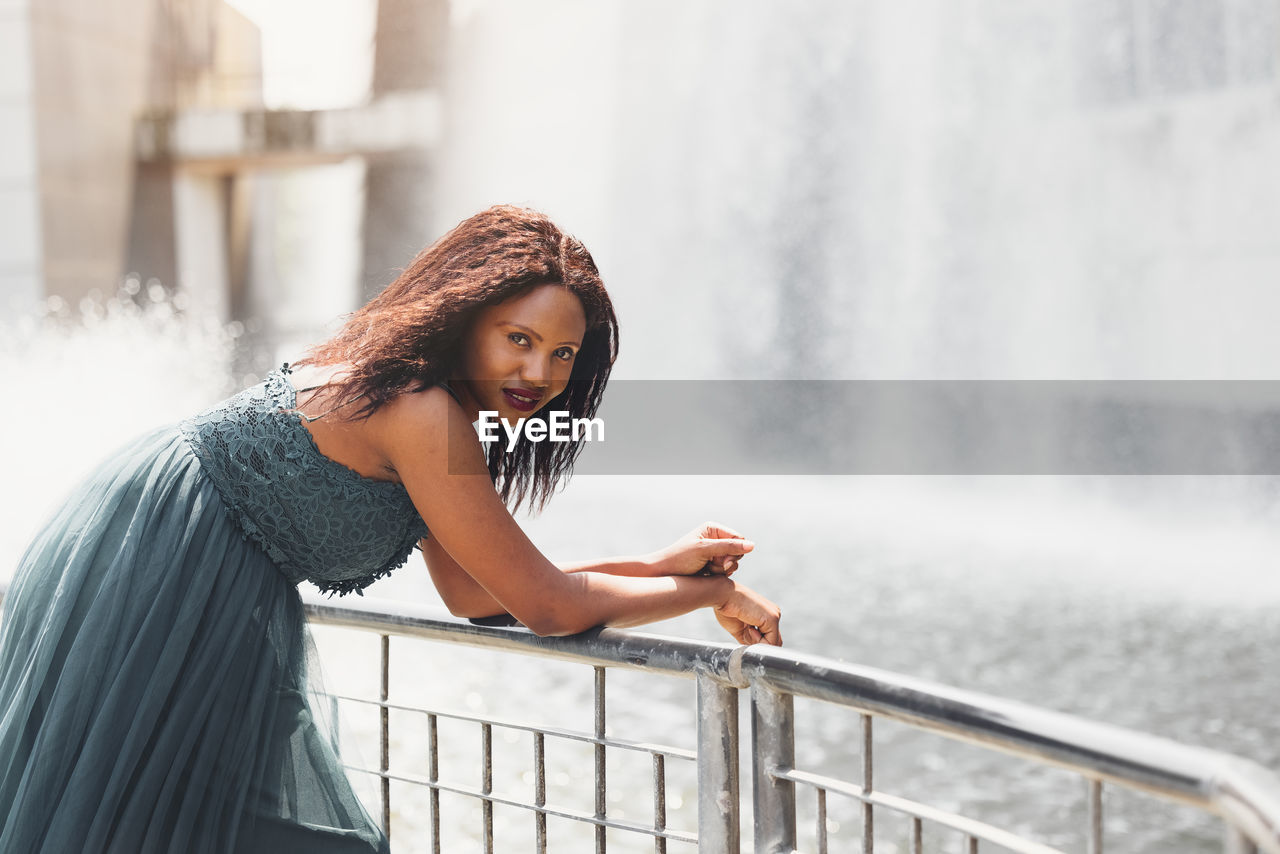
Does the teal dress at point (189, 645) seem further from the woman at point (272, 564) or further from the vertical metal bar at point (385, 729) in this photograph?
the vertical metal bar at point (385, 729)

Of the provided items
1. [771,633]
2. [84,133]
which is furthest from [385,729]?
[84,133]

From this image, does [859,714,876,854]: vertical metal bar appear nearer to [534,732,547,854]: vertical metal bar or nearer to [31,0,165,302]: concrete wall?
[534,732,547,854]: vertical metal bar

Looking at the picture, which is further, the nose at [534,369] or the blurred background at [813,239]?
the blurred background at [813,239]

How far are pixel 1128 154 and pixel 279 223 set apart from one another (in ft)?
51.5

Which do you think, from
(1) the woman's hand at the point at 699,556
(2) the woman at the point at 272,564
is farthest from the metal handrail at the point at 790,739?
(1) the woman's hand at the point at 699,556

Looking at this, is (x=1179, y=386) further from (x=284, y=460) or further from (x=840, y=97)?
(x=284, y=460)

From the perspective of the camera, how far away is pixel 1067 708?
222 inches

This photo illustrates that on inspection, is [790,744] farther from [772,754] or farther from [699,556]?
[699,556]

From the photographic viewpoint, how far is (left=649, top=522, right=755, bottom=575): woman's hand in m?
2.00

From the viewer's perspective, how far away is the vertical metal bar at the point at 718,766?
5.59 ft

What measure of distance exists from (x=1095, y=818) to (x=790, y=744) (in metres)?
0.50

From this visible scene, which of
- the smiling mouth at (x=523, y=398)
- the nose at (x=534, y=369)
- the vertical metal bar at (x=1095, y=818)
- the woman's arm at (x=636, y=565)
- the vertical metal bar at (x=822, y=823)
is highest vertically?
the nose at (x=534, y=369)

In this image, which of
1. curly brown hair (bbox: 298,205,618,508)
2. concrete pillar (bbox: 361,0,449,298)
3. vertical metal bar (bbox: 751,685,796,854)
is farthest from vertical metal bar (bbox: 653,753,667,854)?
concrete pillar (bbox: 361,0,449,298)

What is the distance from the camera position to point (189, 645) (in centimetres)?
177
